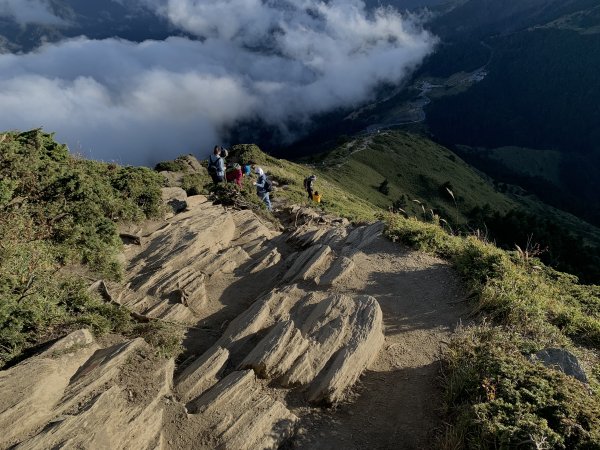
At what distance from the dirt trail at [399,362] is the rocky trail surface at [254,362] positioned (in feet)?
0.11

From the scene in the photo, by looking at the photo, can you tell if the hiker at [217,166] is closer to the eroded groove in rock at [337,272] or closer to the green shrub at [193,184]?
the green shrub at [193,184]

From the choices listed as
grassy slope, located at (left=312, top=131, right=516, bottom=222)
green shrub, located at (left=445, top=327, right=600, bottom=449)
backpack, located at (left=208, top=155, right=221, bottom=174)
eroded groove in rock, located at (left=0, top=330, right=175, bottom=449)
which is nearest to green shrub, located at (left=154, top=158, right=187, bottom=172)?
backpack, located at (left=208, top=155, right=221, bottom=174)

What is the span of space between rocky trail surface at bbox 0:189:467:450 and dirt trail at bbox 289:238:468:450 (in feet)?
0.11

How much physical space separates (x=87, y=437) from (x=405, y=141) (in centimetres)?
13082

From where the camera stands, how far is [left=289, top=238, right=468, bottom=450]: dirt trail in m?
8.61

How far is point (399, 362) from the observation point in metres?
10.8

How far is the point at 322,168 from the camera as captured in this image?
89.0 metres

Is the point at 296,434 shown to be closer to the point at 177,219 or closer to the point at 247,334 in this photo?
the point at 247,334

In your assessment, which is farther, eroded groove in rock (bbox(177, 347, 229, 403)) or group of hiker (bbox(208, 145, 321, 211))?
group of hiker (bbox(208, 145, 321, 211))

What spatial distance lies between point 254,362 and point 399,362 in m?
3.77

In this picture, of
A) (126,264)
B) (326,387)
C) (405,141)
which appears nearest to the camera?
(326,387)

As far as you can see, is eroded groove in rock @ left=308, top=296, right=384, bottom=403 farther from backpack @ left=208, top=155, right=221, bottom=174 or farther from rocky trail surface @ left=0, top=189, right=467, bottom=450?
backpack @ left=208, top=155, right=221, bottom=174

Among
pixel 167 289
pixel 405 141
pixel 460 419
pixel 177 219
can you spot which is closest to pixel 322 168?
pixel 405 141

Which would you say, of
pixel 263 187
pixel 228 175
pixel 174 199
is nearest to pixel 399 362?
pixel 174 199
